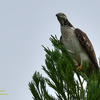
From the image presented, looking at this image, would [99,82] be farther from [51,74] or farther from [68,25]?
[68,25]

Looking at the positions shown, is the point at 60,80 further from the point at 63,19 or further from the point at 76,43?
the point at 63,19

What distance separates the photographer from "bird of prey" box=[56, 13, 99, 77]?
261 inches

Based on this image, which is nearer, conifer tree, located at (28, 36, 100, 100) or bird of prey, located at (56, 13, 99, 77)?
conifer tree, located at (28, 36, 100, 100)

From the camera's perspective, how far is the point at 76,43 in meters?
6.67

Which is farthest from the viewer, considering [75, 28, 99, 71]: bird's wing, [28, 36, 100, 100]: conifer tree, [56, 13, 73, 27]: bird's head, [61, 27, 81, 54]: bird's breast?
[56, 13, 73, 27]: bird's head

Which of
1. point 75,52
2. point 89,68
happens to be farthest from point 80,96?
point 89,68

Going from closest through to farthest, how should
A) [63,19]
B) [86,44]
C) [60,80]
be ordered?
[60,80], [86,44], [63,19]

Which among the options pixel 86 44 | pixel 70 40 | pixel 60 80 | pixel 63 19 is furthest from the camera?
pixel 63 19

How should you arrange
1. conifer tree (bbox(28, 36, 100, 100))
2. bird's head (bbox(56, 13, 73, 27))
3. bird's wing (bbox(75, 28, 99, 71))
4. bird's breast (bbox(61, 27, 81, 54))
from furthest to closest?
bird's head (bbox(56, 13, 73, 27))
bird's wing (bbox(75, 28, 99, 71))
bird's breast (bbox(61, 27, 81, 54))
conifer tree (bbox(28, 36, 100, 100))

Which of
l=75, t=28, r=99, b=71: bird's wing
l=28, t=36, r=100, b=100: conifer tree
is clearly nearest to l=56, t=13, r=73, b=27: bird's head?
l=75, t=28, r=99, b=71: bird's wing

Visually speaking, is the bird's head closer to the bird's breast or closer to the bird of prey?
the bird of prey

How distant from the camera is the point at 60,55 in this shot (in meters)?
4.32

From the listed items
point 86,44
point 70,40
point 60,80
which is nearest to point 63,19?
point 70,40

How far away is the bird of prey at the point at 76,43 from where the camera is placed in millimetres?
6626
